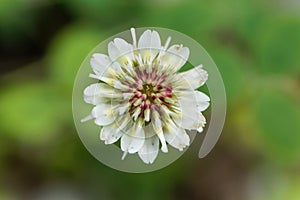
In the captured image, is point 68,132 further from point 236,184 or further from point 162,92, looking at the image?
point 162,92

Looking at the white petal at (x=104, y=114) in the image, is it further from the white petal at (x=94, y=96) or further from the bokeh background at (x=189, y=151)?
the bokeh background at (x=189, y=151)

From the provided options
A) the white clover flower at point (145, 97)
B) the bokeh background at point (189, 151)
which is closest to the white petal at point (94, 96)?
the white clover flower at point (145, 97)

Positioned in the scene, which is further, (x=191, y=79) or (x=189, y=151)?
(x=189, y=151)

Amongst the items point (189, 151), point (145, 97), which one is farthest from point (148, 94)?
point (189, 151)

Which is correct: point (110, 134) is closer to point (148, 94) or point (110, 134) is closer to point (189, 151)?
point (148, 94)

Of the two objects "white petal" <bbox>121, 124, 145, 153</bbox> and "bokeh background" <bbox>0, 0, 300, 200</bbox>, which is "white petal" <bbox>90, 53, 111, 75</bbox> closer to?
"white petal" <bbox>121, 124, 145, 153</bbox>

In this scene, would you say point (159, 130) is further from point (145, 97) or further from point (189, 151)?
point (189, 151)
